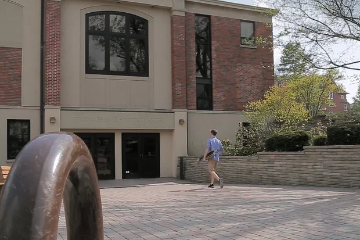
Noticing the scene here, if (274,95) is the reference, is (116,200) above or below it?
below

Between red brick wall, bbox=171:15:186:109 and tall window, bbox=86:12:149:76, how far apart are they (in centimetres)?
131

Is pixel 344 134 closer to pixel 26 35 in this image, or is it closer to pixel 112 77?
pixel 112 77

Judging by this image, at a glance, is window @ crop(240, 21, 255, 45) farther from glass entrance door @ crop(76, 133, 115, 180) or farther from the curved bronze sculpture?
the curved bronze sculpture

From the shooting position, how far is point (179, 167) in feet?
61.0

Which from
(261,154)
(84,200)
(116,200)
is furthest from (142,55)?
(84,200)

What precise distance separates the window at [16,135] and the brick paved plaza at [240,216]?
7.79 metres

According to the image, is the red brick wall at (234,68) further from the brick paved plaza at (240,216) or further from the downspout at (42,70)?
the brick paved plaza at (240,216)

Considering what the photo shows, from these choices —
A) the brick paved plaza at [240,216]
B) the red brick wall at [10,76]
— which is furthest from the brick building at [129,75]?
the brick paved plaza at [240,216]

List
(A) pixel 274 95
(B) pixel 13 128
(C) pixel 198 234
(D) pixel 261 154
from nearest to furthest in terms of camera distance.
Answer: (C) pixel 198 234 → (D) pixel 261 154 → (B) pixel 13 128 → (A) pixel 274 95

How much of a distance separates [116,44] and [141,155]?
534cm

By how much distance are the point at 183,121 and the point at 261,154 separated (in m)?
5.71

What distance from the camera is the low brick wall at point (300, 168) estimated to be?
437 inches

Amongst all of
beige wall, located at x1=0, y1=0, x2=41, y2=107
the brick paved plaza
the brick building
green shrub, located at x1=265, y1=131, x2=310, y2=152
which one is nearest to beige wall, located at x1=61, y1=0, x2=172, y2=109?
the brick building

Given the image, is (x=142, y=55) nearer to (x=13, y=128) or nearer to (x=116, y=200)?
(x=13, y=128)
